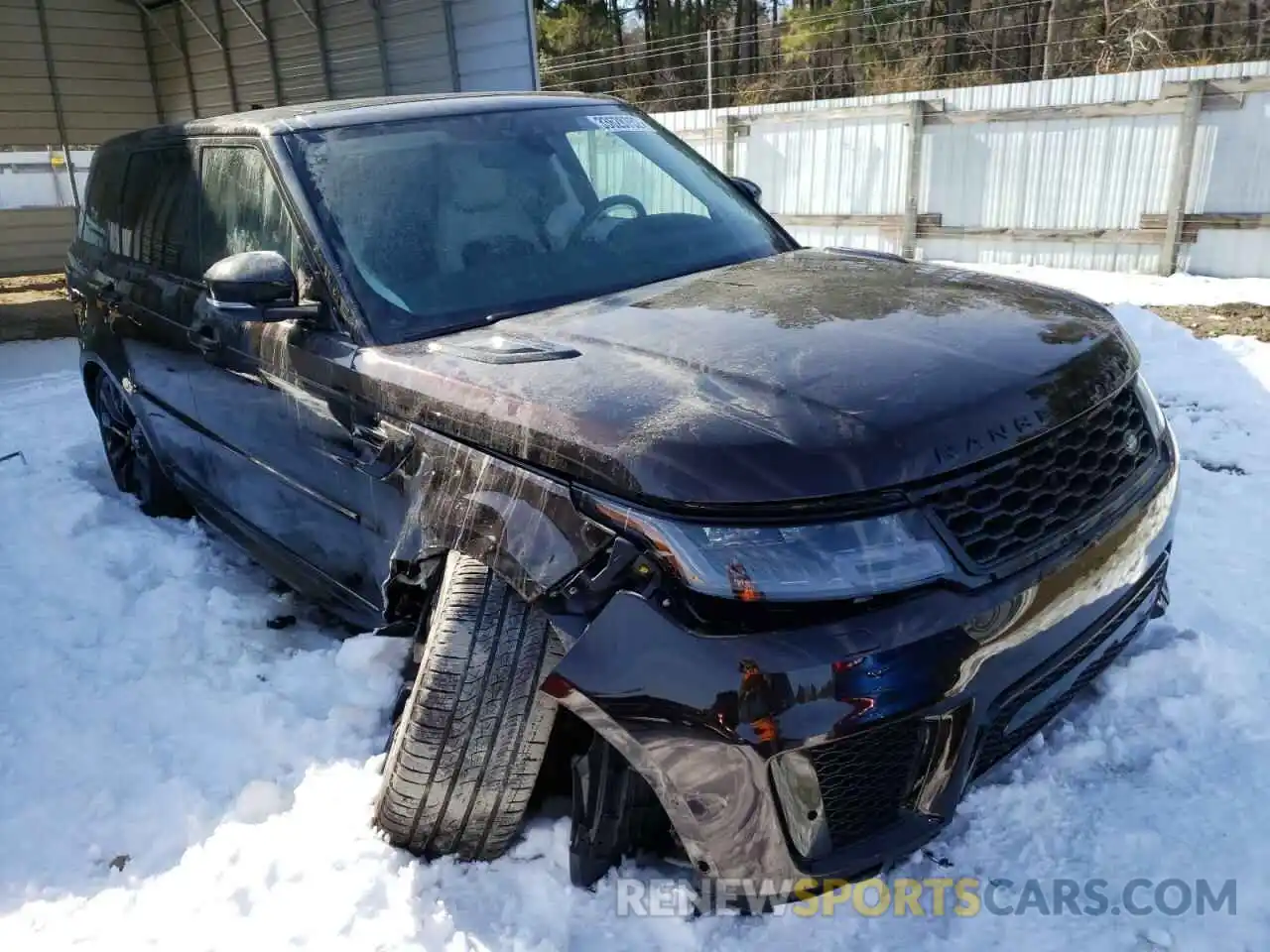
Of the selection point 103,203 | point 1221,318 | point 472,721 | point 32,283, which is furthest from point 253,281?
point 32,283

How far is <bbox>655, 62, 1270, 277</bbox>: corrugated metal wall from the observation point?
975 centimetres

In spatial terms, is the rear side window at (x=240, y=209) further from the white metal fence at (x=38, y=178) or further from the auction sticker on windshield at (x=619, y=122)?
the white metal fence at (x=38, y=178)

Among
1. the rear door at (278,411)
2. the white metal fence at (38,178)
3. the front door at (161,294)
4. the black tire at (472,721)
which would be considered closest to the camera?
the black tire at (472,721)

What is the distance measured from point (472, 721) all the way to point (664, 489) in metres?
0.73

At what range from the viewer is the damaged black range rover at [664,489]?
1.81 m

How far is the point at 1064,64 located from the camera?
18547 millimetres

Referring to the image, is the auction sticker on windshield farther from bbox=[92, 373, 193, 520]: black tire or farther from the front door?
bbox=[92, 373, 193, 520]: black tire

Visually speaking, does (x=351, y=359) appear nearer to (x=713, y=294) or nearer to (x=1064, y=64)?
(x=713, y=294)

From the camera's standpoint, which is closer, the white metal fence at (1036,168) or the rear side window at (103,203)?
the rear side window at (103,203)

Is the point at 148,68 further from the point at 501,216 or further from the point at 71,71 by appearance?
the point at 501,216

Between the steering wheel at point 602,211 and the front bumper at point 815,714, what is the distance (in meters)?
1.57

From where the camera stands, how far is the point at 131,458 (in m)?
5.03

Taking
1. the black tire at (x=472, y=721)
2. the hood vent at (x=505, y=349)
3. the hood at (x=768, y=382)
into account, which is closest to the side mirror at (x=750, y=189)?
the hood at (x=768, y=382)

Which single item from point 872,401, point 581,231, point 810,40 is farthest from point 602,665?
point 810,40
